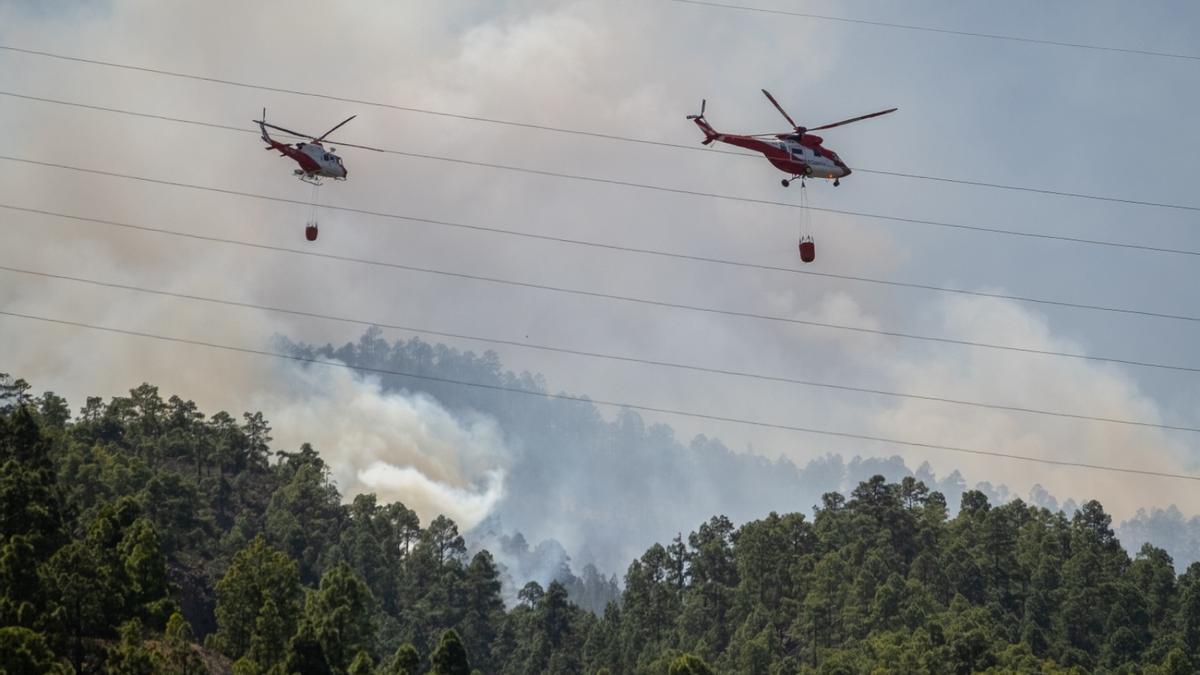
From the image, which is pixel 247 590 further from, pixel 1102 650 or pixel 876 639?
pixel 1102 650

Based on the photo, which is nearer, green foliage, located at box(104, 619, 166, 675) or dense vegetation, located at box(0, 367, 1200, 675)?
green foliage, located at box(104, 619, 166, 675)

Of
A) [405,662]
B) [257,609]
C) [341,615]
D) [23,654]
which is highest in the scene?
[341,615]

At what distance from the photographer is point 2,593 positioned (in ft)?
351

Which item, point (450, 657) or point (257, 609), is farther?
point (450, 657)

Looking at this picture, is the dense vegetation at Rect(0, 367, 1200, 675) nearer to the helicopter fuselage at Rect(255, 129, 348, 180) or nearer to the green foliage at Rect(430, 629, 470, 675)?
the green foliage at Rect(430, 629, 470, 675)

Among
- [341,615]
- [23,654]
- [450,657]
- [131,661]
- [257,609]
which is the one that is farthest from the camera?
[341,615]

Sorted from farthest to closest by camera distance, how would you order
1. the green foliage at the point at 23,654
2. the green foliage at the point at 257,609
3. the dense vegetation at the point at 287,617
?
the green foliage at the point at 257,609 < the dense vegetation at the point at 287,617 < the green foliage at the point at 23,654

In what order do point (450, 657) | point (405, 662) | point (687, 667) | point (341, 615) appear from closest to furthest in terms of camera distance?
1. point (405, 662)
2. point (450, 657)
3. point (341, 615)
4. point (687, 667)

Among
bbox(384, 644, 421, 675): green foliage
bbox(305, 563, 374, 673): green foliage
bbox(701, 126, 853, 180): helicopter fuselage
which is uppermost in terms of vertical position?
bbox(701, 126, 853, 180): helicopter fuselage

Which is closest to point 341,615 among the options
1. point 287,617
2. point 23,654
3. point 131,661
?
point 287,617

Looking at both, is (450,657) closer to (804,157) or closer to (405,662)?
(405,662)

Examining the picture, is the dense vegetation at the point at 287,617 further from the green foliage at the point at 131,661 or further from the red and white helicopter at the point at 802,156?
the red and white helicopter at the point at 802,156

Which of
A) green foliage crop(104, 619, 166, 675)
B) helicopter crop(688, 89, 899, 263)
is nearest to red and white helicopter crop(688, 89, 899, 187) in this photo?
helicopter crop(688, 89, 899, 263)

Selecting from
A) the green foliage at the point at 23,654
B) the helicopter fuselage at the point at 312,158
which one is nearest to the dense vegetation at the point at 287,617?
the green foliage at the point at 23,654
